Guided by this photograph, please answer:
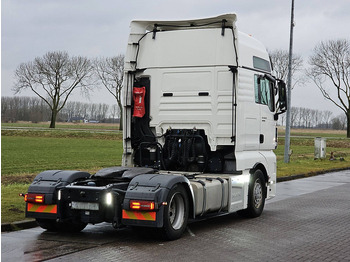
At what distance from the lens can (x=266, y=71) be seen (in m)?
11.8

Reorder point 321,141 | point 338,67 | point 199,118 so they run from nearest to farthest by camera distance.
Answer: point 199,118 → point 321,141 → point 338,67

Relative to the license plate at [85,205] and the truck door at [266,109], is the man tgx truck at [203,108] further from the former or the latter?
the license plate at [85,205]

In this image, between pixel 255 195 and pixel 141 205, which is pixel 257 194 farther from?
pixel 141 205

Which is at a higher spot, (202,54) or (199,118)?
(202,54)

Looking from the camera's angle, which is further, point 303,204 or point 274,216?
point 303,204

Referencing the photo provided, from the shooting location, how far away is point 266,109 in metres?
11.6

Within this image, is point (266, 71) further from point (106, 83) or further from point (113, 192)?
point (106, 83)

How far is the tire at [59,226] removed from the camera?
8.92 metres

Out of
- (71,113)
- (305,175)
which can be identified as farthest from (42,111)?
(305,175)

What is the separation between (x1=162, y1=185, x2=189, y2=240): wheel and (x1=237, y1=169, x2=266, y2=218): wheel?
2.46 meters

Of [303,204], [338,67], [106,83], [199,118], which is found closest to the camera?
[199,118]

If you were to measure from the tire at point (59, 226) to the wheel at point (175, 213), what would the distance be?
1.55m

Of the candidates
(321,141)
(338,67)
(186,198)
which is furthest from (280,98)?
(338,67)

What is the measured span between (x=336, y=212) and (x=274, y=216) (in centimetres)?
154
